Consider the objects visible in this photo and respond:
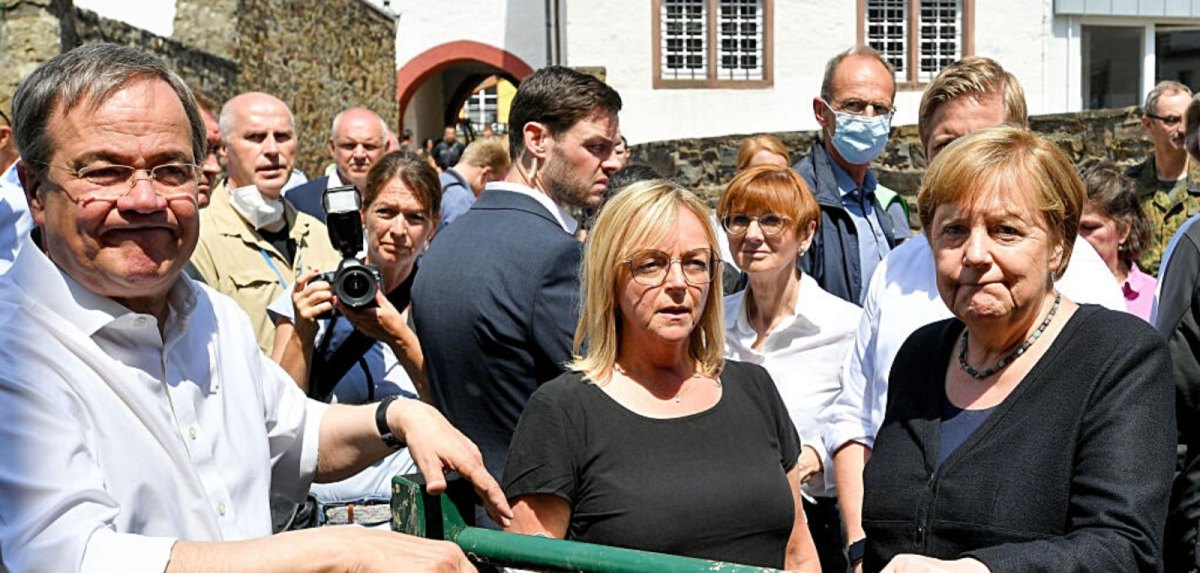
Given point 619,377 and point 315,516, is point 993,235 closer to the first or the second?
point 619,377

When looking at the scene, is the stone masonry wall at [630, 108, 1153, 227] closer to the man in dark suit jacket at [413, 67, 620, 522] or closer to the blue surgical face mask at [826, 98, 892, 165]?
the blue surgical face mask at [826, 98, 892, 165]

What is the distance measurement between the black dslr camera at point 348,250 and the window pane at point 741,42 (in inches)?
713

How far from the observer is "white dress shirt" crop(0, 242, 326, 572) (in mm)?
1850

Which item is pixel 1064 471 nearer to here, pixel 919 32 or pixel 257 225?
pixel 257 225

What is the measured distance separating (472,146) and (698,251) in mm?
5907

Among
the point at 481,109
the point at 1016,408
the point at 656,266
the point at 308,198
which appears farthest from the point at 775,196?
the point at 481,109

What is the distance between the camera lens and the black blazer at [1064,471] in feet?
7.13

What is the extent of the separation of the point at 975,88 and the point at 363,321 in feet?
6.51

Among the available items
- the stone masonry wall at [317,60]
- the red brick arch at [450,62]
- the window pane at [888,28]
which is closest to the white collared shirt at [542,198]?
the stone masonry wall at [317,60]

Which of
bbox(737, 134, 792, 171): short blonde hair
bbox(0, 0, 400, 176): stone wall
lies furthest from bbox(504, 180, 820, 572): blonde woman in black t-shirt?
bbox(0, 0, 400, 176): stone wall

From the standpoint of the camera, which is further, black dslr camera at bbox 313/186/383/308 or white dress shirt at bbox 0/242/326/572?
black dslr camera at bbox 313/186/383/308

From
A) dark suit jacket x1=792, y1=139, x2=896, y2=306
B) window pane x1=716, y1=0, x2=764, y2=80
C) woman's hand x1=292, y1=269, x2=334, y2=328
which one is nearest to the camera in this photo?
woman's hand x1=292, y1=269, x2=334, y2=328

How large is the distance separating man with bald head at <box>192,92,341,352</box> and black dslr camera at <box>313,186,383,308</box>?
1.91 ft

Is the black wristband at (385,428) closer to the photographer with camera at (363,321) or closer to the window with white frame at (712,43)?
the photographer with camera at (363,321)
